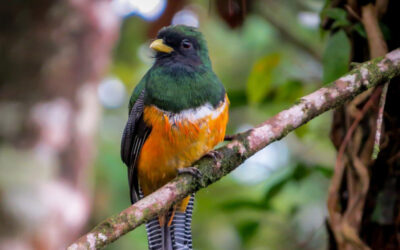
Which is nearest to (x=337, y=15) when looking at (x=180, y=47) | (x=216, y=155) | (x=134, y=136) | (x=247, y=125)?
(x=216, y=155)

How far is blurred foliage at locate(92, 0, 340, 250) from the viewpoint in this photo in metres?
3.76

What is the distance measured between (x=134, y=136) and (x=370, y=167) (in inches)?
44.7

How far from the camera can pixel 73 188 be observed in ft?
12.2

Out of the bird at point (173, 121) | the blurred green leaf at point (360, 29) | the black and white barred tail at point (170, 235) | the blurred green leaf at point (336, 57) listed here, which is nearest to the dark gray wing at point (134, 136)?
the bird at point (173, 121)

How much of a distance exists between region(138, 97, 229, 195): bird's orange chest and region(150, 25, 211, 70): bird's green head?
37 centimetres

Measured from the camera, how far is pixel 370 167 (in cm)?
268

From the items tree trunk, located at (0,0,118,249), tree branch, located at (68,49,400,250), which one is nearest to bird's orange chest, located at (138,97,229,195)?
tree branch, located at (68,49,400,250)

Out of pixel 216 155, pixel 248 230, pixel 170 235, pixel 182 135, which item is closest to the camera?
pixel 216 155

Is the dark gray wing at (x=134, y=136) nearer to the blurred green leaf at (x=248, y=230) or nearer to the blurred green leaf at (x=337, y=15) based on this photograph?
the blurred green leaf at (x=248, y=230)

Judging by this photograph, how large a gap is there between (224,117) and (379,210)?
2.69 feet

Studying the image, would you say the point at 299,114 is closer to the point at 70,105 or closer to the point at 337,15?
the point at 337,15

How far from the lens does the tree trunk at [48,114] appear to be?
345 cm

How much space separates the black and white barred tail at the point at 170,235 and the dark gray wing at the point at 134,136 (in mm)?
250

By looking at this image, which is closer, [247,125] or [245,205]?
[245,205]
